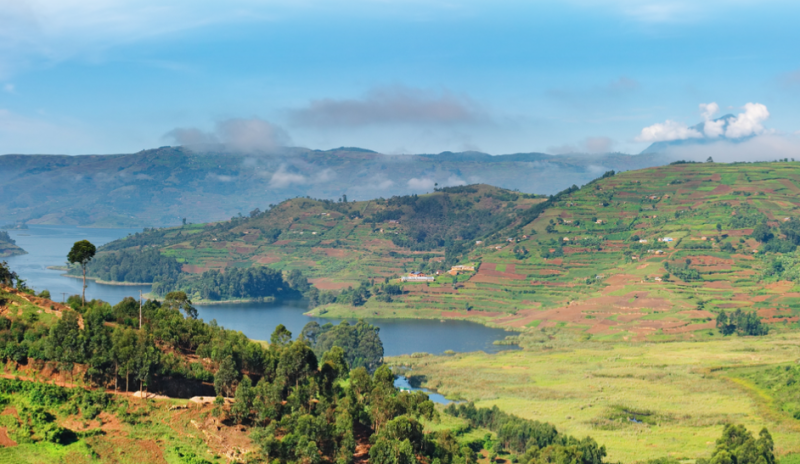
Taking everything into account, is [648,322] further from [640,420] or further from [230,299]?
[230,299]

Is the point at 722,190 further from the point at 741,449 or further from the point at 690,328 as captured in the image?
the point at 741,449

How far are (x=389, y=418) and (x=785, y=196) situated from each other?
158 meters

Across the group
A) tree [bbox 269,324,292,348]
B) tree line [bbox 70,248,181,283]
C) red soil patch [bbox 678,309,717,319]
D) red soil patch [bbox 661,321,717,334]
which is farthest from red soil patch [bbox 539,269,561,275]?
tree [bbox 269,324,292,348]

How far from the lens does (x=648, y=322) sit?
118062mm

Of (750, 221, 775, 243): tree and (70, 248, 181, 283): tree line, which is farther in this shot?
(70, 248, 181, 283): tree line

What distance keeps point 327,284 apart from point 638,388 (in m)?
113

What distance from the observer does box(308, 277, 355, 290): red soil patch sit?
179 meters

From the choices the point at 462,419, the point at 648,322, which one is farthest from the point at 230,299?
the point at 462,419

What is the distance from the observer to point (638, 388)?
80.2 m

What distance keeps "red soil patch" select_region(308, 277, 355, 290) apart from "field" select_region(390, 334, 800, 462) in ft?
238

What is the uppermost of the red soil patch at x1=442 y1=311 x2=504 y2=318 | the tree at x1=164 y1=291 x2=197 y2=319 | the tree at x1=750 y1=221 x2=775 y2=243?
the tree at x1=750 y1=221 x2=775 y2=243

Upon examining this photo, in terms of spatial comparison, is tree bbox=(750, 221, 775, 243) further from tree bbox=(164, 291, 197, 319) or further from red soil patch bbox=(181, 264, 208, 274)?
red soil patch bbox=(181, 264, 208, 274)

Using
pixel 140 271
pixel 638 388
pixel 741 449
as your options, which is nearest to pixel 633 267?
pixel 638 388

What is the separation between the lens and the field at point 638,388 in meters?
63.6
